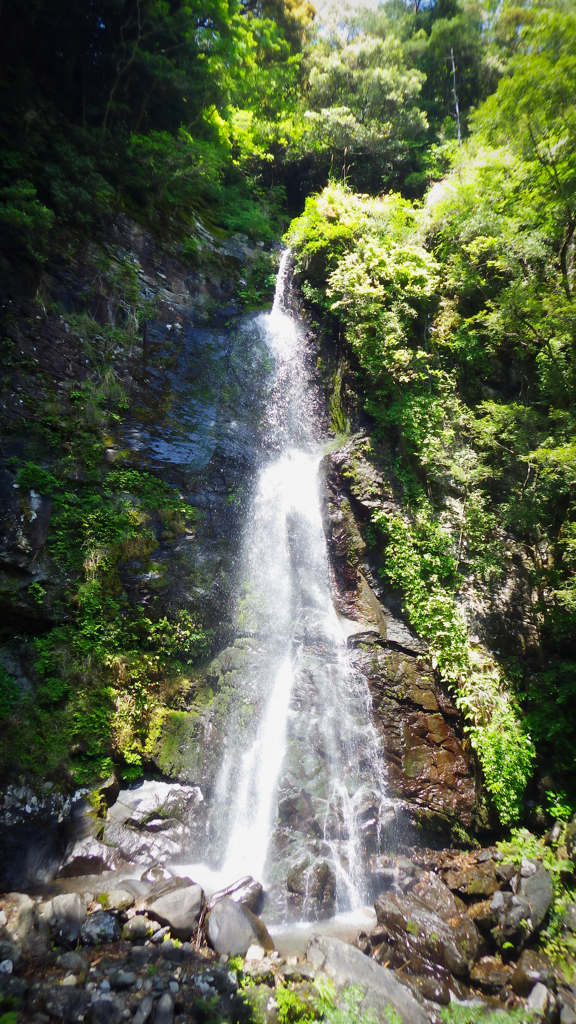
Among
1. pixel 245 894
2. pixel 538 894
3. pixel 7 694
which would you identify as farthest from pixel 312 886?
pixel 7 694

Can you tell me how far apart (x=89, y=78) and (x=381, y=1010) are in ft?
49.7

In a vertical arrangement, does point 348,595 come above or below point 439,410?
below

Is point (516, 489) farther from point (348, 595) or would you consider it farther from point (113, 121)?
point (113, 121)

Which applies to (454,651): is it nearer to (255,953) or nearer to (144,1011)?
(255,953)

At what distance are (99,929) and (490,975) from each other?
13.8 ft

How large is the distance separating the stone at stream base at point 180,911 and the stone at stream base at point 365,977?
1298mm

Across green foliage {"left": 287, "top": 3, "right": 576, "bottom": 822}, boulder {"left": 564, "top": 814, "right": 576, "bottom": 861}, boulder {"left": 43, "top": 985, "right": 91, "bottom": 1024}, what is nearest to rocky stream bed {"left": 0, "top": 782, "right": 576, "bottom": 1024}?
boulder {"left": 43, "top": 985, "right": 91, "bottom": 1024}

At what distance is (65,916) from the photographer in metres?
4.43

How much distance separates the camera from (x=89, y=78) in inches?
348

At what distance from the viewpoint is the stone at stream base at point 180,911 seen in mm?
4676

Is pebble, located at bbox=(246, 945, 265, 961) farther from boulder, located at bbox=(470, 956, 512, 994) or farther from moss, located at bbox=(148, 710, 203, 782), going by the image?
boulder, located at bbox=(470, 956, 512, 994)

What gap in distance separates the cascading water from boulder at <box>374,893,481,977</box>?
69 centimetres

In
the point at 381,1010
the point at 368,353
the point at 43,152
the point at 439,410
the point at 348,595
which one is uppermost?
the point at 43,152

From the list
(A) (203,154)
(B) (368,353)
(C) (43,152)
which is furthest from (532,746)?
(A) (203,154)
